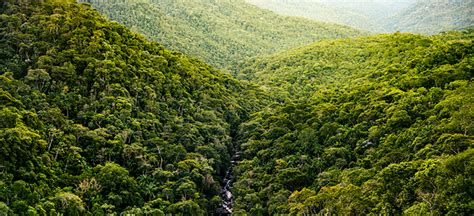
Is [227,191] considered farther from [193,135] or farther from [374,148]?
[374,148]

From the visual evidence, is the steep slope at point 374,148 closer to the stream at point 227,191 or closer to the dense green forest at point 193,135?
the dense green forest at point 193,135

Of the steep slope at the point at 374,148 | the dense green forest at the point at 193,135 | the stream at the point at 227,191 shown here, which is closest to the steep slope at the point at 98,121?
the dense green forest at the point at 193,135

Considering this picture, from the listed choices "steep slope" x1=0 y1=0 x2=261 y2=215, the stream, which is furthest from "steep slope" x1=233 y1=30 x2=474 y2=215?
"steep slope" x1=0 y1=0 x2=261 y2=215

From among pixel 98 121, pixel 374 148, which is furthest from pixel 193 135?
pixel 374 148

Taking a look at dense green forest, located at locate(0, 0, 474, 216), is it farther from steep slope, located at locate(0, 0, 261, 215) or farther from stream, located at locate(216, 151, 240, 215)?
stream, located at locate(216, 151, 240, 215)

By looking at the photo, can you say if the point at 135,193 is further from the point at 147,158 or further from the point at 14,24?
the point at 14,24

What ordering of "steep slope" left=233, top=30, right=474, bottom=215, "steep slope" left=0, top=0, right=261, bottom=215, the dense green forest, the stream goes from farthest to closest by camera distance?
the stream → "steep slope" left=0, top=0, right=261, bottom=215 → the dense green forest → "steep slope" left=233, top=30, right=474, bottom=215

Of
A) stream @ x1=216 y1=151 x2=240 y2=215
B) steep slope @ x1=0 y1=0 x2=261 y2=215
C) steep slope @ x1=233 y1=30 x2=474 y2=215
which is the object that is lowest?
stream @ x1=216 y1=151 x2=240 y2=215
